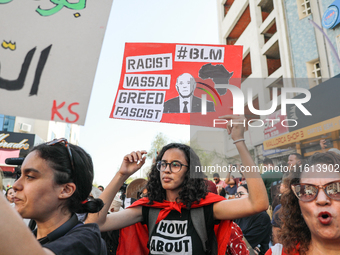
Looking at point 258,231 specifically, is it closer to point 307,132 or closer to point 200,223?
point 200,223

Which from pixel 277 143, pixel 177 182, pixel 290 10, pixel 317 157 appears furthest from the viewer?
pixel 290 10

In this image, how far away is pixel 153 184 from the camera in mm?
2533

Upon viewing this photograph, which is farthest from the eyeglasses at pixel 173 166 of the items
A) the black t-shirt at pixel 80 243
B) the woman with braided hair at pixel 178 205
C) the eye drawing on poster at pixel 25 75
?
the eye drawing on poster at pixel 25 75

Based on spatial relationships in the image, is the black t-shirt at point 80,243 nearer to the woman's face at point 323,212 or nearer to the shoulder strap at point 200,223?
the shoulder strap at point 200,223

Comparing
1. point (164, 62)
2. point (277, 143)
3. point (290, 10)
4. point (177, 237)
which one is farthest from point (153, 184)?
point (290, 10)

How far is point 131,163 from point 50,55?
1.10 m

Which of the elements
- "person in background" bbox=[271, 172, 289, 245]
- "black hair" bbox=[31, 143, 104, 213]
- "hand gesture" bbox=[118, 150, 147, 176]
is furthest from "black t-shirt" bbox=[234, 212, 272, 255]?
"black hair" bbox=[31, 143, 104, 213]

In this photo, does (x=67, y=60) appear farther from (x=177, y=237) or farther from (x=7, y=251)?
(x=177, y=237)

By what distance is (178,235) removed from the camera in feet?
6.81

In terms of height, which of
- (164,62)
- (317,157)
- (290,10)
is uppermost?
(290,10)

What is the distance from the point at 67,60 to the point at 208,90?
218cm

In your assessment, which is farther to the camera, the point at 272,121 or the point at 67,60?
the point at 272,121

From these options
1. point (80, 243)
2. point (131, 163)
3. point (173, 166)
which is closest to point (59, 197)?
point (80, 243)

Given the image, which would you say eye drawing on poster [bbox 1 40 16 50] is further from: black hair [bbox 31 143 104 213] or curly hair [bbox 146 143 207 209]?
curly hair [bbox 146 143 207 209]
